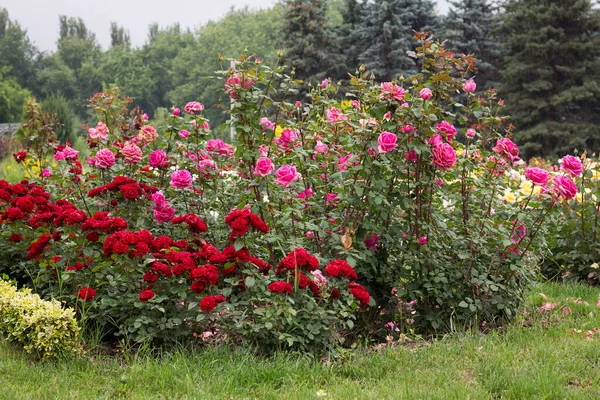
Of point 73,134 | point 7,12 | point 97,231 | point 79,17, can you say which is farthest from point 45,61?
point 97,231

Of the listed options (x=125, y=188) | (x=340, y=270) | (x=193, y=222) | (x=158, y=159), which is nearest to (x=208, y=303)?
(x=193, y=222)

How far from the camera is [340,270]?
10.1 ft

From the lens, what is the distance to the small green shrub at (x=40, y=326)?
3.13 metres

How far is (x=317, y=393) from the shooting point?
2.69 meters

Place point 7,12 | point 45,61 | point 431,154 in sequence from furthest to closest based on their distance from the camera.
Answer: point 7,12 < point 45,61 < point 431,154

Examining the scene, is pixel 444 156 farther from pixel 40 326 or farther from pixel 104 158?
pixel 40 326

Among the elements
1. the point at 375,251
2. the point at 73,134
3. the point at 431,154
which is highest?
the point at 73,134

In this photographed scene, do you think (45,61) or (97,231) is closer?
(97,231)

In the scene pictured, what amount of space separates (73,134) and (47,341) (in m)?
18.4

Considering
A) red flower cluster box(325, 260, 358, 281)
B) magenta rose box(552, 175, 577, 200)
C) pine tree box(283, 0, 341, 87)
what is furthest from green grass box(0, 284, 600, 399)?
pine tree box(283, 0, 341, 87)

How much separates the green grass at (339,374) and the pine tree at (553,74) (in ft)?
63.1

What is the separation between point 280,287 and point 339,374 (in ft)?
1.72

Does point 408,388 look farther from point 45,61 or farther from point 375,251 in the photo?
point 45,61

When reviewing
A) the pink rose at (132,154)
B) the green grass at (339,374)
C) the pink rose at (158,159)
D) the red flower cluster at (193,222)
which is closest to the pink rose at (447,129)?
the green grass at (339,374)
